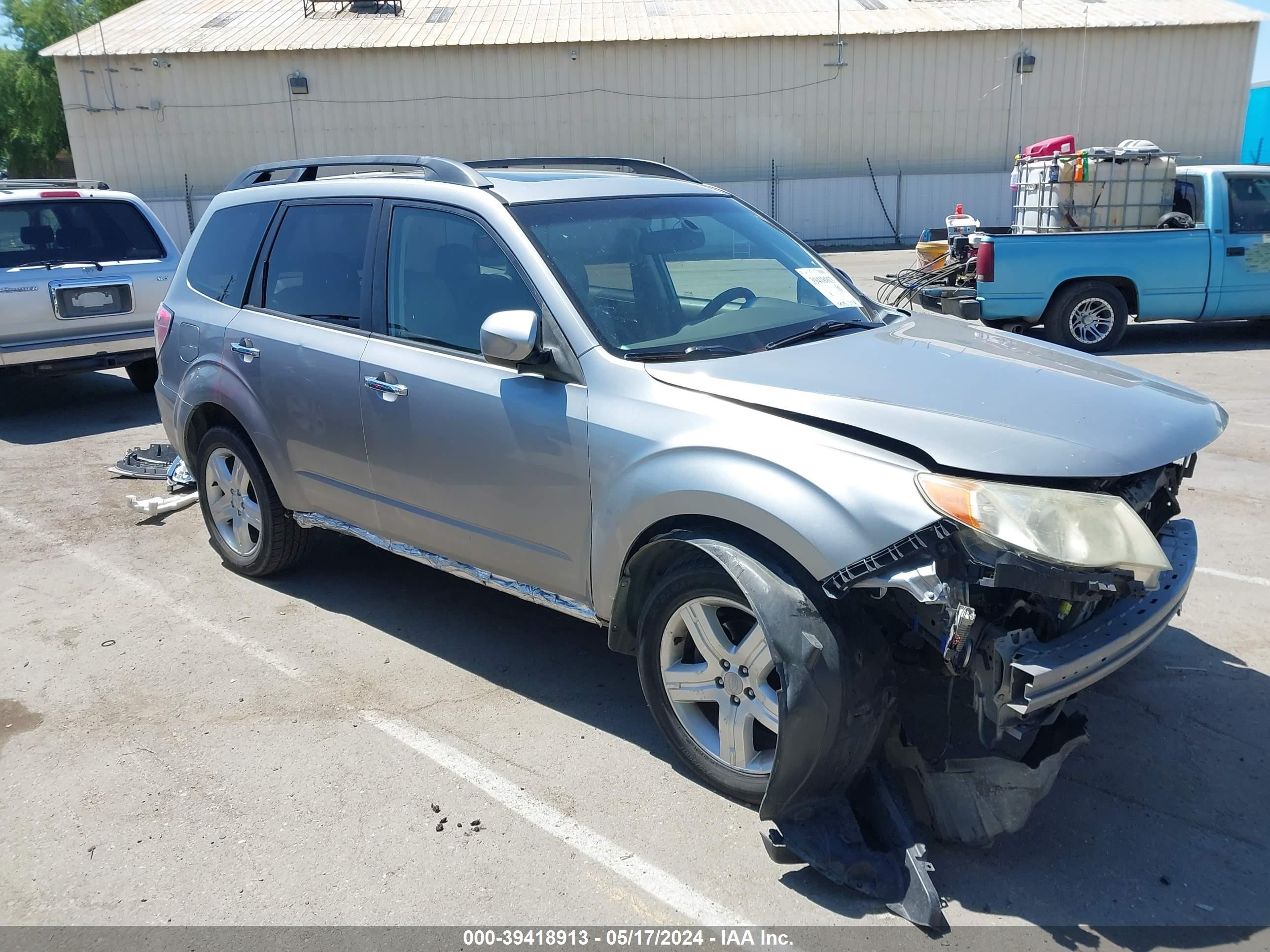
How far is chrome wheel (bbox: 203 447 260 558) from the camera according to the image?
539 centimetres

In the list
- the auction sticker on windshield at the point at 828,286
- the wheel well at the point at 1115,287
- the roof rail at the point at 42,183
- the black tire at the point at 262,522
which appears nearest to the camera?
the auction sticker on windshield at the point at 828,286

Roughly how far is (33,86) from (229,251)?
132 ft

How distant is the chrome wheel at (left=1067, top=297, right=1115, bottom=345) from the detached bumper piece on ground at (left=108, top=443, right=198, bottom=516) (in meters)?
8.51

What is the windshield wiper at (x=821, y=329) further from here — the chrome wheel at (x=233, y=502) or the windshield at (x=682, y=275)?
the chrome wheel at (x=233, y=502)

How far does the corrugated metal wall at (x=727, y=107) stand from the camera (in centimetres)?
2745

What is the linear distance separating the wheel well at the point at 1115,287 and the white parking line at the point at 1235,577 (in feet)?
20.2

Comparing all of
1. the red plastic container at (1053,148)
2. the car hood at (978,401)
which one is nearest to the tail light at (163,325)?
the car hood at (978,401)

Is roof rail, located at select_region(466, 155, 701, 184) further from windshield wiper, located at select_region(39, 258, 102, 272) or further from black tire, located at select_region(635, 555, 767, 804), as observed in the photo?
windshield wiper, located at select_region(39, 258, 102, 272)

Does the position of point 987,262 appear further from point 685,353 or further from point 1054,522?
point 1054,522

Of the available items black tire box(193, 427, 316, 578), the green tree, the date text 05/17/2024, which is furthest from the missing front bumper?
the green tree

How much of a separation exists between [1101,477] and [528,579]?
6.70 ft

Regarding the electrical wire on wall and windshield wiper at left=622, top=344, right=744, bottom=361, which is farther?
the electrical wire on wall

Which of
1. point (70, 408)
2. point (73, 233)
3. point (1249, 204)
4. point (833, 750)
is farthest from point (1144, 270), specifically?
point (70, 408)

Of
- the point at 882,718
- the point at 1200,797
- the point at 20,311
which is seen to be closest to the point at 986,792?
the point at 882,718
